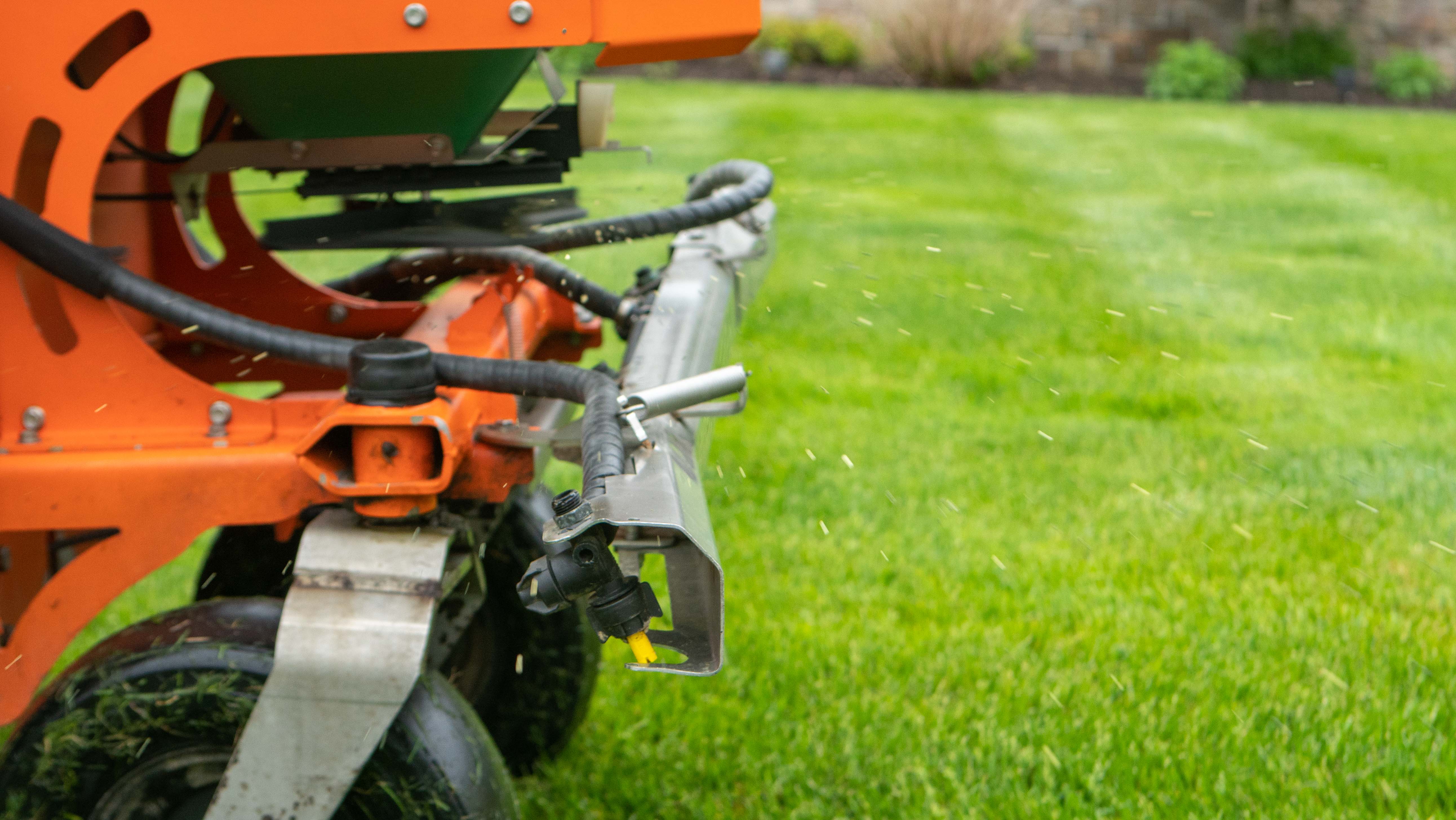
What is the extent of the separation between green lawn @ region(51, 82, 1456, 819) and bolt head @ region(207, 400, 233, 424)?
3.26 feet

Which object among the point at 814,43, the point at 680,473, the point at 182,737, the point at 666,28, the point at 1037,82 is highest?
the point at 666,28

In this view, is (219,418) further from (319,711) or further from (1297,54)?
(1297,54)

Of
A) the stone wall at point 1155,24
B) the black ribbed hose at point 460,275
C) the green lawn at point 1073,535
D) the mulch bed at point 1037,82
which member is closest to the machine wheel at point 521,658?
the green lawn at point 1073,535

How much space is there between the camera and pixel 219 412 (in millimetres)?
1724

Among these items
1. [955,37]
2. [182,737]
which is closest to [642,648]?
[182,737]

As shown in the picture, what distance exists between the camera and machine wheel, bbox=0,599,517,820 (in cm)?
152

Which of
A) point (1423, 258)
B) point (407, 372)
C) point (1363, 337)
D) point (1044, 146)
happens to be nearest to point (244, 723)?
point (407, 372)

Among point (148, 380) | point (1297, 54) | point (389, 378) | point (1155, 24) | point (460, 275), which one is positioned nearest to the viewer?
point (389, 378)

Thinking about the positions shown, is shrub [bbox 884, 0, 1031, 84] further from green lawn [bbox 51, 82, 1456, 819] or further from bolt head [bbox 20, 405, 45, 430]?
bolt head [bbox 20, 405, 45, 430]

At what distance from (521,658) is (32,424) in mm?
955

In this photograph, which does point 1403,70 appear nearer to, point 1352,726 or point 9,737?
point 1352,726

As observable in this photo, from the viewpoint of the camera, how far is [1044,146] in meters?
9.44

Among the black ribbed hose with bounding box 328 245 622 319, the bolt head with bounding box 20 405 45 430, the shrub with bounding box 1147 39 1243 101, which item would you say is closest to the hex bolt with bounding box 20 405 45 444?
the bolt head with bounding box 20 405 45 430

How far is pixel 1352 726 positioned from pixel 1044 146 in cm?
764
